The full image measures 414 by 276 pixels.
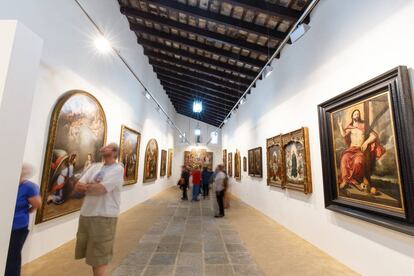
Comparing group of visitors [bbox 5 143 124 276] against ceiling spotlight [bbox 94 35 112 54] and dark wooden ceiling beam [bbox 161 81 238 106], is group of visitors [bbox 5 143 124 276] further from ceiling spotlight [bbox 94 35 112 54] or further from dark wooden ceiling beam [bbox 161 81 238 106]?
dark wooden ceiling beam [bbox 161 81 238 106]

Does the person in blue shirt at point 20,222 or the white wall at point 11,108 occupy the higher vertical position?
the white wall at point 11,108

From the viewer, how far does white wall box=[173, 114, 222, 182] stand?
15.3 metres

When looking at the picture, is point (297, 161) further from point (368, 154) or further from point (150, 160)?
point (150, 160)

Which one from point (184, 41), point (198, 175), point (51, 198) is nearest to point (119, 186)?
point (51, 198)

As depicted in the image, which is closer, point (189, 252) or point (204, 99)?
point (189, 252)

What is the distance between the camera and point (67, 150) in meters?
3.40

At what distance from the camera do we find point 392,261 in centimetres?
224

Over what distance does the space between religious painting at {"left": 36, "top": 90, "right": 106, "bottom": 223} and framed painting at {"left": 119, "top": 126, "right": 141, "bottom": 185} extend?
149 centimetres

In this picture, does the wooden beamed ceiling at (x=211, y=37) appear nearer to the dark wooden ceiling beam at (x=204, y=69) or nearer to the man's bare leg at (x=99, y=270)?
the dark wooden ceiling beam at (x=204, y=69)

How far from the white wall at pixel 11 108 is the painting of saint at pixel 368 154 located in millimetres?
3519

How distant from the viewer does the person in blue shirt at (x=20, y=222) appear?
1.84 m

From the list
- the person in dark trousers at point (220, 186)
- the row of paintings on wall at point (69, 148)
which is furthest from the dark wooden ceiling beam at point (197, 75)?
the row of paintings on wall at point (69, 148)

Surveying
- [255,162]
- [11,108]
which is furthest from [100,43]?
[255,162]

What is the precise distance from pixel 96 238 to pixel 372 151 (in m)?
3.35
